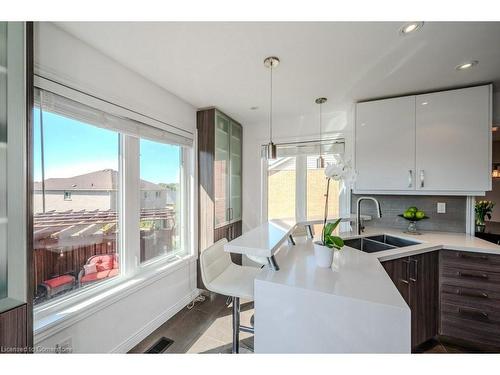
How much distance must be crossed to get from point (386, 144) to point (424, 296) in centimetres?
153

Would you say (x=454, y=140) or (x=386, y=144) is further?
(x=386, y=144)

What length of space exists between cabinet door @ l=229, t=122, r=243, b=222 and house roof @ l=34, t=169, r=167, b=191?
5.10ft

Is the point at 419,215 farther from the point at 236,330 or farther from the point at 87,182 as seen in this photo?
the point at 87,182

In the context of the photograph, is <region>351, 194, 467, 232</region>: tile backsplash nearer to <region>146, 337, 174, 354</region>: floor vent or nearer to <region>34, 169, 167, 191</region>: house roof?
<region>146, 337, 174, 354</region>: floor vent

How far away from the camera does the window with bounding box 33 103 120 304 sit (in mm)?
1320

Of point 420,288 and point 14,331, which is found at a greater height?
point 14,331

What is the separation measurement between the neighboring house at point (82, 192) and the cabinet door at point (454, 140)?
9.65 feet

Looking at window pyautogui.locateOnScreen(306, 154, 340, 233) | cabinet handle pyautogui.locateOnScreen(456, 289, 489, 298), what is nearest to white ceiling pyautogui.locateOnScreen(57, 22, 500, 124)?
window pyautogui.locateOnScreen(306, 154, 340, 233)

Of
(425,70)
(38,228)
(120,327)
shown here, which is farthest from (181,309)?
(425,70)

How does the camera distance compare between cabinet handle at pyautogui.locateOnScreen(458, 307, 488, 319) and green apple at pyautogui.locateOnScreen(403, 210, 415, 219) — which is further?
green apple at pyautogui.locateOnScreen(403, 210, 415, 219)

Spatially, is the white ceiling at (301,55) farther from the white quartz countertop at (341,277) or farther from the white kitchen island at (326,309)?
the white quartz countertop at (341,277)

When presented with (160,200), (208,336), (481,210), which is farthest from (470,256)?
(160,200)

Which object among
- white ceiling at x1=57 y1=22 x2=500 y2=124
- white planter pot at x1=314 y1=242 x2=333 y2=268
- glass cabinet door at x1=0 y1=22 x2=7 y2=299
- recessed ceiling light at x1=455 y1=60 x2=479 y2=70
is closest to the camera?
glass cabinet door at x1=0 y1=22 x2=7 y2=299

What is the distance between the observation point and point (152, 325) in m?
1.97
